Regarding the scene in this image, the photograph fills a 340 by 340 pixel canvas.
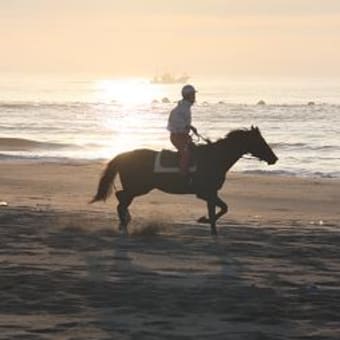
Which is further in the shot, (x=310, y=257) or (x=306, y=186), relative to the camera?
(x=306, y=186)

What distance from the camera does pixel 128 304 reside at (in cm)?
916

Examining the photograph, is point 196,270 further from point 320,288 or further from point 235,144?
point 235,144

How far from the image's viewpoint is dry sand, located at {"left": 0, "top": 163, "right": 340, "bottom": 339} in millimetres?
8328

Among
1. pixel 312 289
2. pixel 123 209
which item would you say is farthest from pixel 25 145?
pixel 312 289

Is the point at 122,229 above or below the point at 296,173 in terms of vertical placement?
above

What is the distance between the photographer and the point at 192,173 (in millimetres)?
15102

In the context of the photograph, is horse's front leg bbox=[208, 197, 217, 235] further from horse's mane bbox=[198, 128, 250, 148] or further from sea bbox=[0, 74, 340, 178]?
sea bbox=[0, 74, 340, 178]

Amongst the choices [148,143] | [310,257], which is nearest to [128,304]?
[310,257]

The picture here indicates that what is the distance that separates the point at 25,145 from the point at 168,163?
3171 centimetres

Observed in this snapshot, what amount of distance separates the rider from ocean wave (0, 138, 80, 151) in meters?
28.9

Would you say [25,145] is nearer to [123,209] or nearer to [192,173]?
[123,209]

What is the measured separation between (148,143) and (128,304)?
40.6 m

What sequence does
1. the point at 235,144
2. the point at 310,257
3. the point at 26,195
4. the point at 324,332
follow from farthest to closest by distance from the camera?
the point at 26,195
the point at 235,144
the point at 310,257
the point at 324,332

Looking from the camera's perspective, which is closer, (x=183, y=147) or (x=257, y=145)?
(x=183, y=147)
